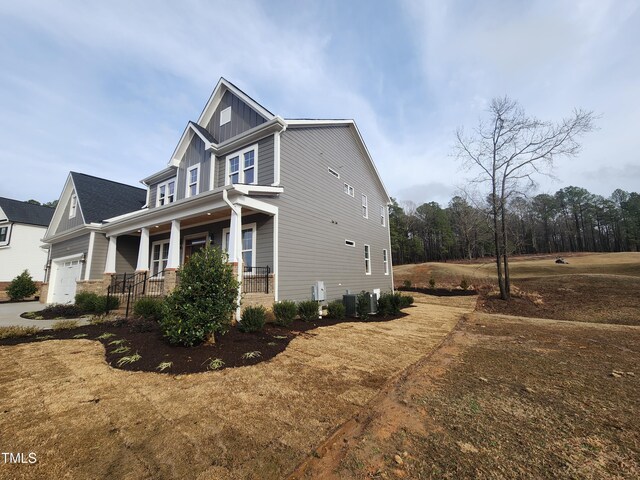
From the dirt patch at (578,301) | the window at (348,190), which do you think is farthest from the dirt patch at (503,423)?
the window at (348,190)

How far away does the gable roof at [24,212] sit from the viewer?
23589 millimetres

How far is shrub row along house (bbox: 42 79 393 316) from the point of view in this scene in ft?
30.1

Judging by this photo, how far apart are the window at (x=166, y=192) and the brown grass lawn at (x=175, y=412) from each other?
10.2 metres

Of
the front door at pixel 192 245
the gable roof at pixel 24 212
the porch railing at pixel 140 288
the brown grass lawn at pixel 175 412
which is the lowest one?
the brown grass lawn at pixel 175 412

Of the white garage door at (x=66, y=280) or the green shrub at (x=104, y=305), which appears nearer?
the green shrub at (x=104, y=305)

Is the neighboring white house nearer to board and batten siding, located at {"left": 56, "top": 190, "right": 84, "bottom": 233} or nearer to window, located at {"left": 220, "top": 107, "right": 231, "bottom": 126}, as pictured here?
board and batten siding, located at {"left": 56, "top": 190, "right": 84, "bottom": 233}

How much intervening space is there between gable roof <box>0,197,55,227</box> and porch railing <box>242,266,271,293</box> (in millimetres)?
28319

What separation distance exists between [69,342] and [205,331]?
351 centimetres

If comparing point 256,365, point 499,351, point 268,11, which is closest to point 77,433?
point 256,365

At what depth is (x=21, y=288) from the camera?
17281 millimetres

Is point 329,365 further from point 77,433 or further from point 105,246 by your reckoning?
point 105,246

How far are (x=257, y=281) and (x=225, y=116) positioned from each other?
8.42 metres

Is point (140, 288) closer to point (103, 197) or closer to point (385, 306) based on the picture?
point (103, 197)

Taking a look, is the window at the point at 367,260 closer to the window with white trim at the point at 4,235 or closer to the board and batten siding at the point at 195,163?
the board and batten siding at the point at 195,163
